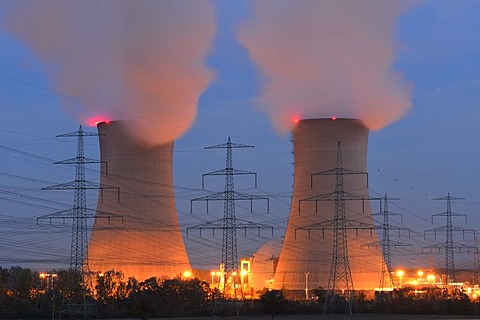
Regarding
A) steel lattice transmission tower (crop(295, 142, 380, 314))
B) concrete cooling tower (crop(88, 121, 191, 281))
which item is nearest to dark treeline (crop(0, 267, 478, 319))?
steel lattice transmission tower (crop(295, 142, 380, 314))

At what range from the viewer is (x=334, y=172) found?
106 ft

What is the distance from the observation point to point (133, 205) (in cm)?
3253

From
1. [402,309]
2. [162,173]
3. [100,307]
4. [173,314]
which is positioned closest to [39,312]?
[100,307]

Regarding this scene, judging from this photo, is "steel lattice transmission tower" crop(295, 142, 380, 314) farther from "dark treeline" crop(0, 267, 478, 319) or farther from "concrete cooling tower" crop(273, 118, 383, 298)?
"dark treeline" crop(0, 267, 478, 319)

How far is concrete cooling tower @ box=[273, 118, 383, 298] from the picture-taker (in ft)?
108

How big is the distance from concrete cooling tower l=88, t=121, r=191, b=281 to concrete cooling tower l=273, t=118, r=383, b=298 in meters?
4.62

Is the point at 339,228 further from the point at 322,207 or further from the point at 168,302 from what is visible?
the point at 168,302

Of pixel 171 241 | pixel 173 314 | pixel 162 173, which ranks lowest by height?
pixel 173 314

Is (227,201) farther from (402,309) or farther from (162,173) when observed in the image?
(402,309)

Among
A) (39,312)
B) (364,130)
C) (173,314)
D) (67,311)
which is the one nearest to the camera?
(67,311)

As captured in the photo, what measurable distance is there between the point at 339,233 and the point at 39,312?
11.2 meters

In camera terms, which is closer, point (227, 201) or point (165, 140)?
point (227, 201)

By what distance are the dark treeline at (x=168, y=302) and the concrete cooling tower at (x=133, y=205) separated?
100 cm

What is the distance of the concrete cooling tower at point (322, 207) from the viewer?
3294cm
